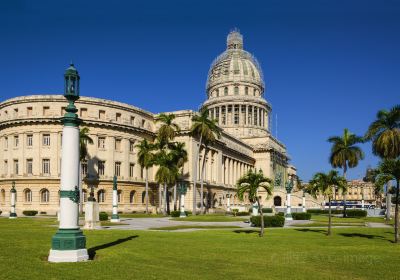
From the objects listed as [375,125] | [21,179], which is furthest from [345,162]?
[21,179]

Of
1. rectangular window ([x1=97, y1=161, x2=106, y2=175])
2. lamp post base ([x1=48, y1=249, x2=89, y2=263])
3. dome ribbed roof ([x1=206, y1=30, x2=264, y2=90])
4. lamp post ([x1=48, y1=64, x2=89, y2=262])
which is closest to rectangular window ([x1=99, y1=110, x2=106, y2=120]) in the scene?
rectangular window ([x1=97, y1=161, x2=106, y2=175])

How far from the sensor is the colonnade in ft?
438

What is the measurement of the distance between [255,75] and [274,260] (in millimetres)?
126850

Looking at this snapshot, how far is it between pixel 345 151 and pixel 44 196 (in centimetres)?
4888

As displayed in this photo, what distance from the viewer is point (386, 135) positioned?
2175 inches

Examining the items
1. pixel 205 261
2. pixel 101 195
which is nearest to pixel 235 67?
pixel 101 195

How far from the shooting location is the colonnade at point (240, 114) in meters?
134

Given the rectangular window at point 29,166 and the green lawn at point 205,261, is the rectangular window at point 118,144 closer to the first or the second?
the rectangular window at point 29,166

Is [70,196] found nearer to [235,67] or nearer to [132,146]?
[132,146]

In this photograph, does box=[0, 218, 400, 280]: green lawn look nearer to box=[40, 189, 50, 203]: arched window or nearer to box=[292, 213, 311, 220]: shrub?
box=[292, 213, 311, 220]: shrub

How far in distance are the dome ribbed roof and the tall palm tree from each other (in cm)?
8022

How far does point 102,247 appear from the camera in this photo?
20.2 meters

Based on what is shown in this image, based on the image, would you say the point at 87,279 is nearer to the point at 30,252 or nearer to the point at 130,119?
the point at 30,252

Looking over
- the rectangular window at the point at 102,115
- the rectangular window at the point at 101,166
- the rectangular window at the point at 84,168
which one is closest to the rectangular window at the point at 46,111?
the rectangular window at the point at 102,115
